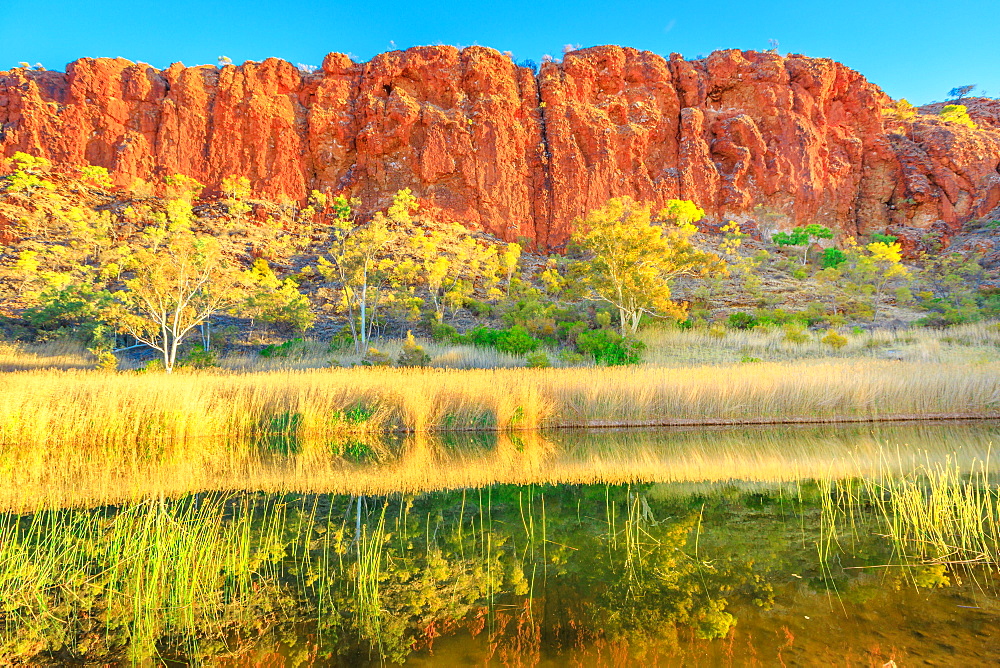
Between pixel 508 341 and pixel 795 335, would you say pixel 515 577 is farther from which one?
pixel 795 335

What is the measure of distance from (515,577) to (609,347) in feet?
57.6

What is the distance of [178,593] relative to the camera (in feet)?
12.7

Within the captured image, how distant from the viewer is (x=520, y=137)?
47.2 meters

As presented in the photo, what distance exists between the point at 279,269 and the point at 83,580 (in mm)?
33995

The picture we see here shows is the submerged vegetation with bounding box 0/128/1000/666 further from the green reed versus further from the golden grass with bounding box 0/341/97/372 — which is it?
the golden grass with bounding box 0/341/97/372

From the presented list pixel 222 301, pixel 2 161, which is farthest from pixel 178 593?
pixel 2 161

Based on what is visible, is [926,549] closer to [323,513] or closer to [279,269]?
[323,513]

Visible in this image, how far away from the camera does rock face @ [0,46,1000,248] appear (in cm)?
4412

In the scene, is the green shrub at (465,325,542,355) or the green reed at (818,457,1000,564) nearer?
the green reed at (818,457,1000,564)

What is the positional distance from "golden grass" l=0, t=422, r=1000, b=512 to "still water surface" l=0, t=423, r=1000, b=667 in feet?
1.43

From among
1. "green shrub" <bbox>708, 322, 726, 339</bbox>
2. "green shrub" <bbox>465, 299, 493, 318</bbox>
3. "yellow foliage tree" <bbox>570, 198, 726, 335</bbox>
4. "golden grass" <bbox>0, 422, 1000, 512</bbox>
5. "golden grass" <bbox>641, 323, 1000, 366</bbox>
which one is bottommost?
"golden grass" <bbox>0, 422, 1000, 512</bbox>

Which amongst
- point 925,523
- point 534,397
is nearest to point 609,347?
point 534,397

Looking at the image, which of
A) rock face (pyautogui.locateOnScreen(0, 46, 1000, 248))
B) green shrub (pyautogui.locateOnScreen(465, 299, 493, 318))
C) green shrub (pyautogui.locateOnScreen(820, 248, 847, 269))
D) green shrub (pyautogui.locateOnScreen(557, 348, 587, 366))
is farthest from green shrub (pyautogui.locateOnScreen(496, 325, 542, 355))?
green shrub (pyautogui.locateOnScreen(820, 248, 847, 269))

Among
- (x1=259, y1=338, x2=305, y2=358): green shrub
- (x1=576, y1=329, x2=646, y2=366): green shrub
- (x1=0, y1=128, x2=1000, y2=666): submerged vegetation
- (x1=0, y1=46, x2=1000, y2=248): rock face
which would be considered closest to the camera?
(x1=0, y1=128, x2=1000, y2=666): submerged vegetation
